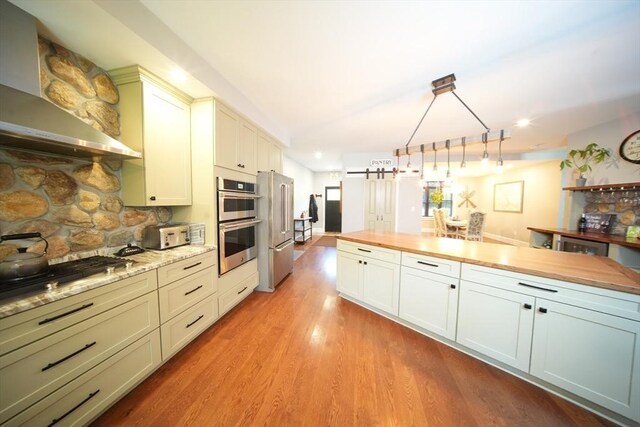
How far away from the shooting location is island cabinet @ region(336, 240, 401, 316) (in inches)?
88.0

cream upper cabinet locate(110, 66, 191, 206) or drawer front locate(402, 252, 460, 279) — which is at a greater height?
cream upper cabinet locate(110, 66, 191, 206)

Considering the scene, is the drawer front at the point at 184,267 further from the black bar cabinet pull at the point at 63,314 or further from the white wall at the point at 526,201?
the white wall at the point at 526,201

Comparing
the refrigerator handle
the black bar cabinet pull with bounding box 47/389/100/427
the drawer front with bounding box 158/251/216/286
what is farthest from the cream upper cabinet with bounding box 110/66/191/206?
the refrigerator handle

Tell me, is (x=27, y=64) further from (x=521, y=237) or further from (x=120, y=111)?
(x=521, y=237)

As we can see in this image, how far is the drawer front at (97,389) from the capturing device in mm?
985

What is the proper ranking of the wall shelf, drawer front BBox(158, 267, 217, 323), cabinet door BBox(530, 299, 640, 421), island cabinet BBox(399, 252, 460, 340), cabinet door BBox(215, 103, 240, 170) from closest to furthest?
cabinet door BBox(530, 299, 640, 421) → drawer front BBox(158, 267, 217, 323) → island cabinet BBox(399, 252, 460, 340) → cabinet door BBox(215, 103, 240, 170) → the wall shelf

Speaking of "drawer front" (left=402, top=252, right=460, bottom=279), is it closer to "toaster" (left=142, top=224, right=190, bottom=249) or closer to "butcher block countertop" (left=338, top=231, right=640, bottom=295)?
"butcher block countertop" (left=338, top=231, right=640, bottom=295)

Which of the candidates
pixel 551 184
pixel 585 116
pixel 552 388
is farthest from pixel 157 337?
pixel 551 184

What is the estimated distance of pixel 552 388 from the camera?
57.8 inches

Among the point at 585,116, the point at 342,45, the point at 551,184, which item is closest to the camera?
the point at 342,45

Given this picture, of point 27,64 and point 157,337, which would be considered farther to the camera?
point 157,337

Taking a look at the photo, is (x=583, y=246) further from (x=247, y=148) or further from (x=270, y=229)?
(x=247, y=148)

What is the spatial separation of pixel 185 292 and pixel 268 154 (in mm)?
2231

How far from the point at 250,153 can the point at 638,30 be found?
3.61 meters
